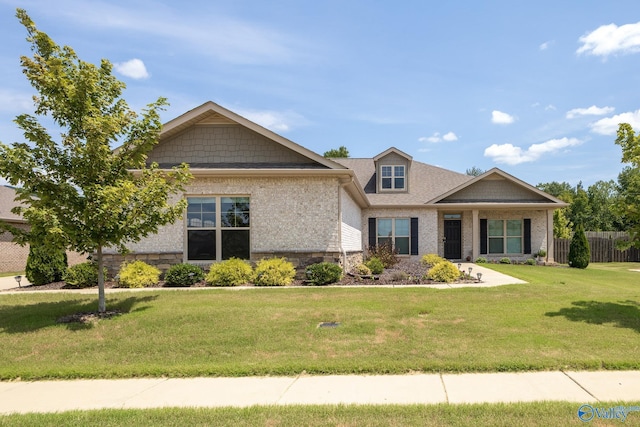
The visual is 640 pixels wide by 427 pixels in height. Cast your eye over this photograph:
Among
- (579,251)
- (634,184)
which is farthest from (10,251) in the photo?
(579,251)

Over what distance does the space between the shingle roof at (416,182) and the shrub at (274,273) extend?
9.82 metres

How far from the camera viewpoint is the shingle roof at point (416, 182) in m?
21.4

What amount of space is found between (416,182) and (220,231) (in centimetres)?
1331

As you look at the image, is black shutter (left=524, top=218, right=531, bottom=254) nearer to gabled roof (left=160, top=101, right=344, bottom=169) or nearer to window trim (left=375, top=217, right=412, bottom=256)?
window trim (left=375, top=217, right=412, bottom=256)

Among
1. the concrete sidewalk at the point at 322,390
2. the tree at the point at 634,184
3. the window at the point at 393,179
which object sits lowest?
the concrete sidewalk at the point at 322,390

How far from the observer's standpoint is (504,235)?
70.9 feet

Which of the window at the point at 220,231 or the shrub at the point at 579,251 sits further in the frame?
the shrub at the point at 579,251

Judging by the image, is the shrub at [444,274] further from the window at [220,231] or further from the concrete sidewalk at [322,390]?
the concrete sidewalk at [322,390]

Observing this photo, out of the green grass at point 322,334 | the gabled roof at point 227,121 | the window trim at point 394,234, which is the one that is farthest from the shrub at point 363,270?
the window trim at point 394,234

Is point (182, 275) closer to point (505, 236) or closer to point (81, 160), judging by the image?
point (81, 160)

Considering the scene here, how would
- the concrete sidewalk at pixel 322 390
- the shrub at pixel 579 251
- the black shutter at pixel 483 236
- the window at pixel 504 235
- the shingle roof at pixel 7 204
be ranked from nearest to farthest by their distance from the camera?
the concrete sidewalk at pixel 322 390 < the shrub at pixel 579 251 < the black shutter at pixel 483 236 < the window at pixel 504 235 < the shingle roof at pixel 7 204

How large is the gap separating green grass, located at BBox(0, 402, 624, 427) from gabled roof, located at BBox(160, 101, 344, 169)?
31.4 feet

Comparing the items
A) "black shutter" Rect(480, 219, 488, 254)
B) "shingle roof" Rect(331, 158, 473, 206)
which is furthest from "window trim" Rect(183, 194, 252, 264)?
"black shutter" Rect(480, 219, 488, 254)

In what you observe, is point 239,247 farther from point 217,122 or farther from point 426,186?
point 426,186
